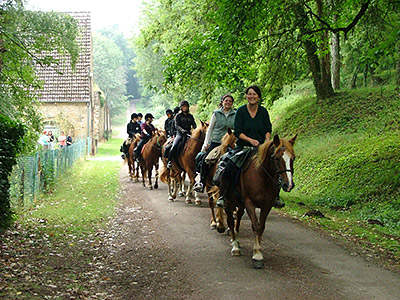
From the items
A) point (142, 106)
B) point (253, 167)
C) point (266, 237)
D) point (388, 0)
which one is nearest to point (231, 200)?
point (253, 167)

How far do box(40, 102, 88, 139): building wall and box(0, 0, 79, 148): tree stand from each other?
23.6 meters

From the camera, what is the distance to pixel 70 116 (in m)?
41.6

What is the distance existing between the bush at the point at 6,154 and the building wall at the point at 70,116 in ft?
104

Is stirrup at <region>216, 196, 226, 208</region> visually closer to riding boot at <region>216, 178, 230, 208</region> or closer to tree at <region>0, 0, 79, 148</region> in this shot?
riding boot at <region>216, 178, 230, 208</region>

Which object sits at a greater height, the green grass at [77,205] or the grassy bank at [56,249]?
the grassy bank at [56,249]

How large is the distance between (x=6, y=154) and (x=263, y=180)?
17.1ft

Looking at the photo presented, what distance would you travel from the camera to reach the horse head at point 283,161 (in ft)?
23.0

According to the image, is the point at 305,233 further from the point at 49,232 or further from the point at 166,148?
the point at 166,148

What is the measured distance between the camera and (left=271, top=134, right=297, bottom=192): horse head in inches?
277

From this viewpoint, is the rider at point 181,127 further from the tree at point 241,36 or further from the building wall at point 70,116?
the building wall at point 70,116

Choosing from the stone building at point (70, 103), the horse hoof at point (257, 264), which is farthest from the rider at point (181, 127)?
the stone building at point (70, 103)

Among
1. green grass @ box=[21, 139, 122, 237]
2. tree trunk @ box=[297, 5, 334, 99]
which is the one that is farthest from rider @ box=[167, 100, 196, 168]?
tree trunk @ box=[297, 5, 334, 99]

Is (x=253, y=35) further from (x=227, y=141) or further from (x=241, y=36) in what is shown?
(x=227, y=141)

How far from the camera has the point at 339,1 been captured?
1509 cm
